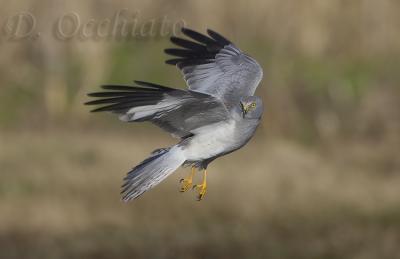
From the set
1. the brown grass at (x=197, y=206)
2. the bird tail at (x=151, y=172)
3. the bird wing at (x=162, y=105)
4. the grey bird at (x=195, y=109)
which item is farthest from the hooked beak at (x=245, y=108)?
the brown grass at (x=197, y=206)

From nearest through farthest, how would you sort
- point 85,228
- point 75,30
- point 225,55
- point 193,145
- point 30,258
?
point 193,145 < point 225,55 < point 30,258 < point 85,228 < point 75,30

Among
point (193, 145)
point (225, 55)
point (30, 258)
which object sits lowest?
point (30, 258)

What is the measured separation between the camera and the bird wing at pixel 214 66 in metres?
9.84

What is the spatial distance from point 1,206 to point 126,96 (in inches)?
255

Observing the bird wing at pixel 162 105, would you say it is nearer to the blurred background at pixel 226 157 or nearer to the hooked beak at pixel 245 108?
the hooked beak at pixel 245 108

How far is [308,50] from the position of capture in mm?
20609

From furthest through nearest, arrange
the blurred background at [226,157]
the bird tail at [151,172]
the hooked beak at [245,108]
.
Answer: the blurred background at [226,157]
the bird tail at [151,172]
the hooked beak at [245,108]

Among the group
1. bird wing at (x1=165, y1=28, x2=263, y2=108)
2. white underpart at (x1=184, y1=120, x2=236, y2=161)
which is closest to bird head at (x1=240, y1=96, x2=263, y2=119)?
white underpart at (x1=184, y1=120, x2=236, y2=161)

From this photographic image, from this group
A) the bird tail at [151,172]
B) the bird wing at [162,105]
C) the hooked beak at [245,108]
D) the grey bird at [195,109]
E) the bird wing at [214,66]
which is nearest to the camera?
the bird wing at [162,105]

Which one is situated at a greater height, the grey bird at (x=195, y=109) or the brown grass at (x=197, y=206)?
the grey bird at (x=195, y=109)

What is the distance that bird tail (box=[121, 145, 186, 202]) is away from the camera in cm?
923

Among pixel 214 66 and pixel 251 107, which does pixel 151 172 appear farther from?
pixel 214 66

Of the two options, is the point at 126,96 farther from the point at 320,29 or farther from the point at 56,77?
the point at 320,29

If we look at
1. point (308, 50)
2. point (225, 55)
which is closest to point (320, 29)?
point (308, 50)
